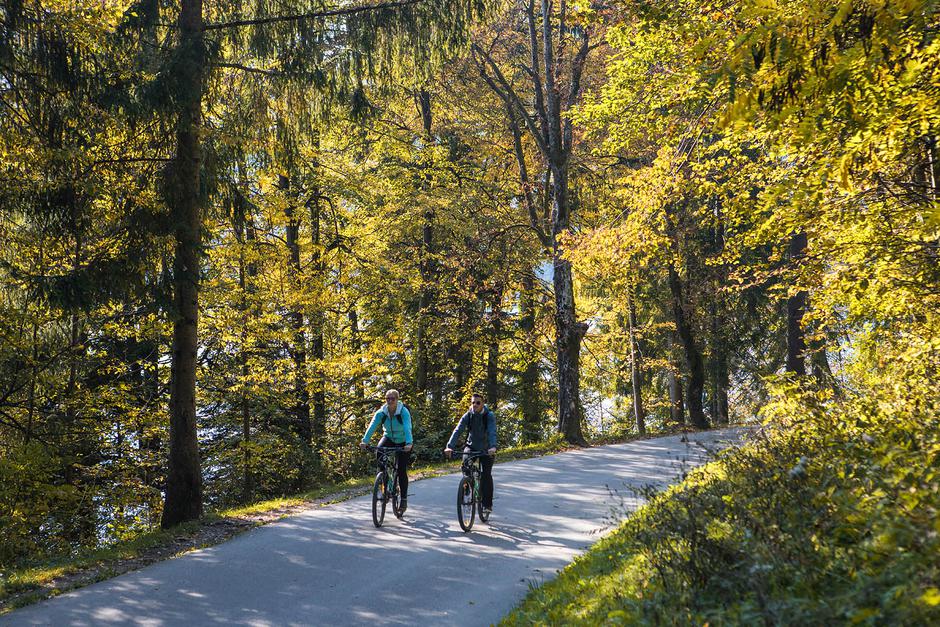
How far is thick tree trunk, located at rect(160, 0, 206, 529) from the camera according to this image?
11.7 meters

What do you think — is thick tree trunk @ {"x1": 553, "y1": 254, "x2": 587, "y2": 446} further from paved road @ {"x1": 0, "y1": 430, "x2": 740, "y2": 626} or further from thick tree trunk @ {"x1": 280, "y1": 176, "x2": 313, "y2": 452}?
paved road @ {"x1": 0, "y1": 430, "x2": 740, "y2": 626}

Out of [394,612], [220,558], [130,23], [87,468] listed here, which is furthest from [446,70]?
[394,612]

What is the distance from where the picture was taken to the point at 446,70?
76.8ft

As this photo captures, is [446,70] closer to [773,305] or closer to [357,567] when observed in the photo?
[773,305]

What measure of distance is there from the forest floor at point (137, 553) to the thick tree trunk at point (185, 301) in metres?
0.57

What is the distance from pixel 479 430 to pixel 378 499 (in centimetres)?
184

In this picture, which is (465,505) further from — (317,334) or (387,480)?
(317,334)

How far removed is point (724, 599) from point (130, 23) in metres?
11.8

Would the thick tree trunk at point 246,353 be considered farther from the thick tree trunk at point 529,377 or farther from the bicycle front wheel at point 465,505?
the thick tree trunk at point 529,377

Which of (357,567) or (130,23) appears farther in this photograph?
(130,23)

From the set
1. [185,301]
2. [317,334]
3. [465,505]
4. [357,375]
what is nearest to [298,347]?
[317,334]

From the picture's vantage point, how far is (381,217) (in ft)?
79.2

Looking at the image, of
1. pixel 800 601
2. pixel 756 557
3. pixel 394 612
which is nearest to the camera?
pixel 800 601

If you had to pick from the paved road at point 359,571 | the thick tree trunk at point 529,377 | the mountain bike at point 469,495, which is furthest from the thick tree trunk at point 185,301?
the thick tree trunk at point 529,377
